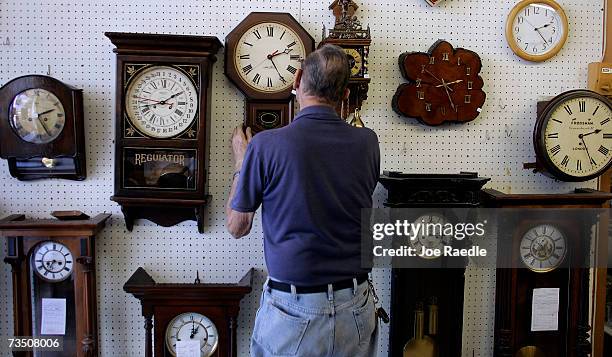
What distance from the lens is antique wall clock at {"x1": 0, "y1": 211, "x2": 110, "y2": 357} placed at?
6.32 ft

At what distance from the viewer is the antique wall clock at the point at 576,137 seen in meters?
2.06

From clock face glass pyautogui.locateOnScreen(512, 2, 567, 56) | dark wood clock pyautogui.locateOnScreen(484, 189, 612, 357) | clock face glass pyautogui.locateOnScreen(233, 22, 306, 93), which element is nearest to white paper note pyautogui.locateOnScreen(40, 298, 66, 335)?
clock face glass pyautogui.locateOnScreen(233, 22, 306, 93)

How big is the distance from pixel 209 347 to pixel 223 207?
565mm

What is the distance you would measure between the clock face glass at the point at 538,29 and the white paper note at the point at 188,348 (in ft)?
5.99

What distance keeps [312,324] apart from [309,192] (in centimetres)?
38

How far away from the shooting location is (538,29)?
84.2 inches

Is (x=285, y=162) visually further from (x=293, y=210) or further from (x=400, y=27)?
(x=400, y=27)

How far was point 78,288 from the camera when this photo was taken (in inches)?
76.8

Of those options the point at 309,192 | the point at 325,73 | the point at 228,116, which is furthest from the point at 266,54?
the point at 309,192

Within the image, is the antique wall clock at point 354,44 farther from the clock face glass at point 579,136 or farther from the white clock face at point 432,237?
the clock face glass at point 579,136

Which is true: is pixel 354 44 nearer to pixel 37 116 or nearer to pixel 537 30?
pixel 537 30

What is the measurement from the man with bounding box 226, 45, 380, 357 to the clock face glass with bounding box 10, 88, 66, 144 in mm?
961

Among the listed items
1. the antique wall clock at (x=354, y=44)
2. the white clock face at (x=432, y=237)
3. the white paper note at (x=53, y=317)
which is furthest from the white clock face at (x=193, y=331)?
the antique wall clock at (x=354, y=44)

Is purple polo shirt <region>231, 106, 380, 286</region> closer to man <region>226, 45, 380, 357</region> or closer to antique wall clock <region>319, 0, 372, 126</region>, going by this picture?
man <region>226, 45, 380, 357</region>
